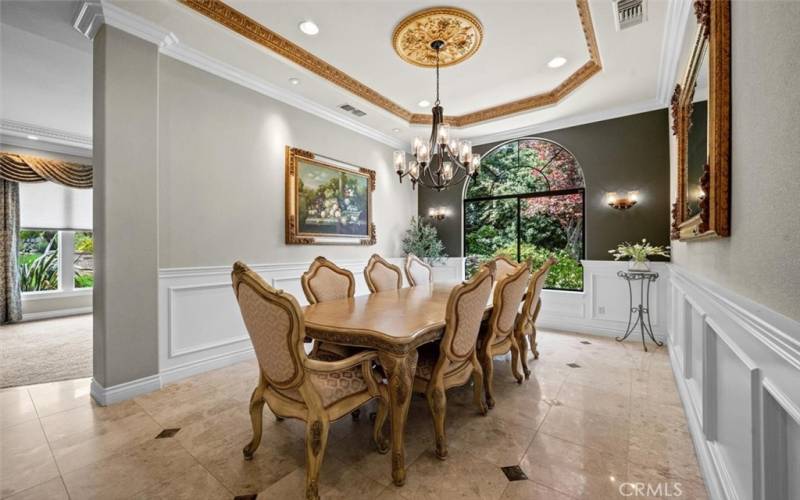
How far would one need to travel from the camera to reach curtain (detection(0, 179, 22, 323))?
5152 millimetres

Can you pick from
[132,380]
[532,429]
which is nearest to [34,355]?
[132,380]

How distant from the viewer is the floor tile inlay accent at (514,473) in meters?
1.65

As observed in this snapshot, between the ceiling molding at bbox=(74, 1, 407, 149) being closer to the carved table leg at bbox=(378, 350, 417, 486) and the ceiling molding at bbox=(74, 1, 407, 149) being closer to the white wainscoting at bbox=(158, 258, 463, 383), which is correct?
the white wainscoting at bbox=(158, 258, 463, 383)

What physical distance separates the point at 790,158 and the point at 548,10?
2444 millimetres

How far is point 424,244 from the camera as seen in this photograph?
549cm

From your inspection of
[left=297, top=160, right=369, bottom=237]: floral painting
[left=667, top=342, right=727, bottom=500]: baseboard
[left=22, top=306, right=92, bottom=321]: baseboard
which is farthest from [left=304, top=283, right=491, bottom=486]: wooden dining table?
[left=22, top=306, right=92, bottom=321]: baseboard

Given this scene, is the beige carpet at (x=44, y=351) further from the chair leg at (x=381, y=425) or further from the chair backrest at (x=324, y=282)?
the chair leg at (x=381, y=425)

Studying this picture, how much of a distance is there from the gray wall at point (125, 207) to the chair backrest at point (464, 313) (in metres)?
2.49

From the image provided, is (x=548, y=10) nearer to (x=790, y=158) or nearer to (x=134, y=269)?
(x=790, y=158)

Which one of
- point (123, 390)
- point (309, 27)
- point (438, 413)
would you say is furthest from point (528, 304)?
point (123, 390)

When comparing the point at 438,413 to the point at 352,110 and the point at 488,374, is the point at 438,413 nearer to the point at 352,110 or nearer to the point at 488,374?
the point at 488,374

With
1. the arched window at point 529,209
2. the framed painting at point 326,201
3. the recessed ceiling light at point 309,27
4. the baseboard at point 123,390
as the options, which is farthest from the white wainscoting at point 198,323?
the arched window at point 529,209

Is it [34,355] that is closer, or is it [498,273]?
[34,355]

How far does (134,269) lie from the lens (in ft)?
8.62
